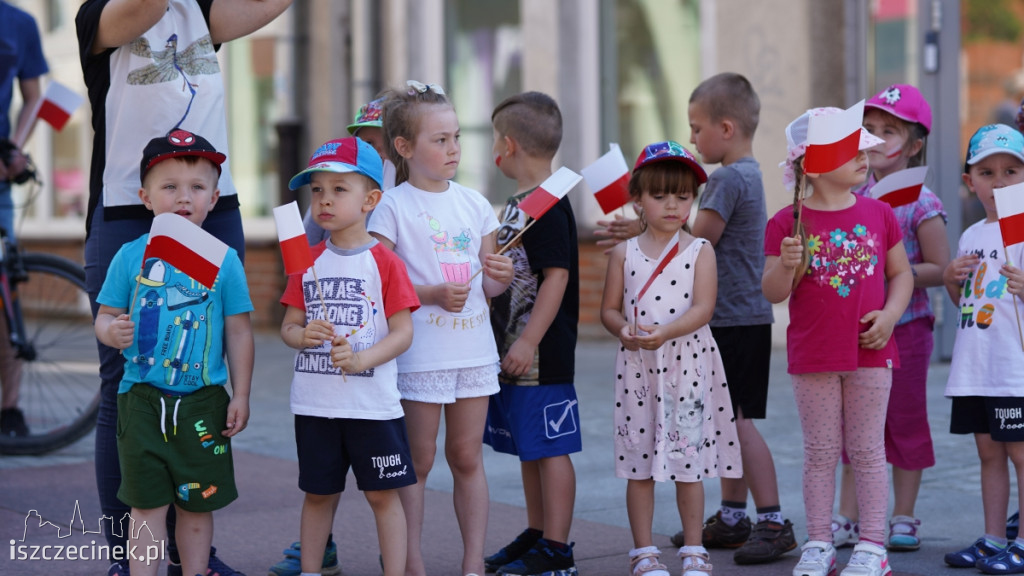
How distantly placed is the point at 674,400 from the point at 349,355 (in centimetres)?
108

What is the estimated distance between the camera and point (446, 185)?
416cm

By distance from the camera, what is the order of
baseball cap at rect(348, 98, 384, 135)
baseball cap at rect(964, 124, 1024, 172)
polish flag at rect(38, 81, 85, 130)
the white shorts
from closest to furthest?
the white shorts < baseball cap at rect(964, 124, 1024, 172) < baseball cap at rect(348, 98, 384, 135) < polish flag at rect(38, 81, 85, 130)

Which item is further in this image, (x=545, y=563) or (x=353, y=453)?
(x=545, y=563)

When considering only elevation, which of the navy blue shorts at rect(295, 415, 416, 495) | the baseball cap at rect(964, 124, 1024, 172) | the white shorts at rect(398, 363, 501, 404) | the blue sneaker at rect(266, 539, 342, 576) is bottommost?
the blue sneaker at rect(266, 539, 342, 576)

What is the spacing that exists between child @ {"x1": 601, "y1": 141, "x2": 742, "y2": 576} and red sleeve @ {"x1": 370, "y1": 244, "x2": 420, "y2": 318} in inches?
29.2

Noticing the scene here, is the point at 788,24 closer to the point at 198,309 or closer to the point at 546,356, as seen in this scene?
the point at 546,356

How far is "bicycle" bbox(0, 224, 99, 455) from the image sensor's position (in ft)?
20.3

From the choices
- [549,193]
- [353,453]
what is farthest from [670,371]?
[353,453]

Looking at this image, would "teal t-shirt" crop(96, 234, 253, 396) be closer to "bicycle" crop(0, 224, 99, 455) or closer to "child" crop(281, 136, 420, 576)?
"child" crop(281, 136, 420, 576)

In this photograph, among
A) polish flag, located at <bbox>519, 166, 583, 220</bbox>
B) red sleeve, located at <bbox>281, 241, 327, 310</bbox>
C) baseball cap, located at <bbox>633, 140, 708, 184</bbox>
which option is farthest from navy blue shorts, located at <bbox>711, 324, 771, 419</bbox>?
red sleeve, located at <bbox>281, 241, 327, 310</bbox>

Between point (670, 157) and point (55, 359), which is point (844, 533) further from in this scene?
point (55, 359)

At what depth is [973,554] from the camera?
4258mm

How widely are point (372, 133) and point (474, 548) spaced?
1475 mm

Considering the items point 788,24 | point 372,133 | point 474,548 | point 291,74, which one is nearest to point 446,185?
point 372,133
